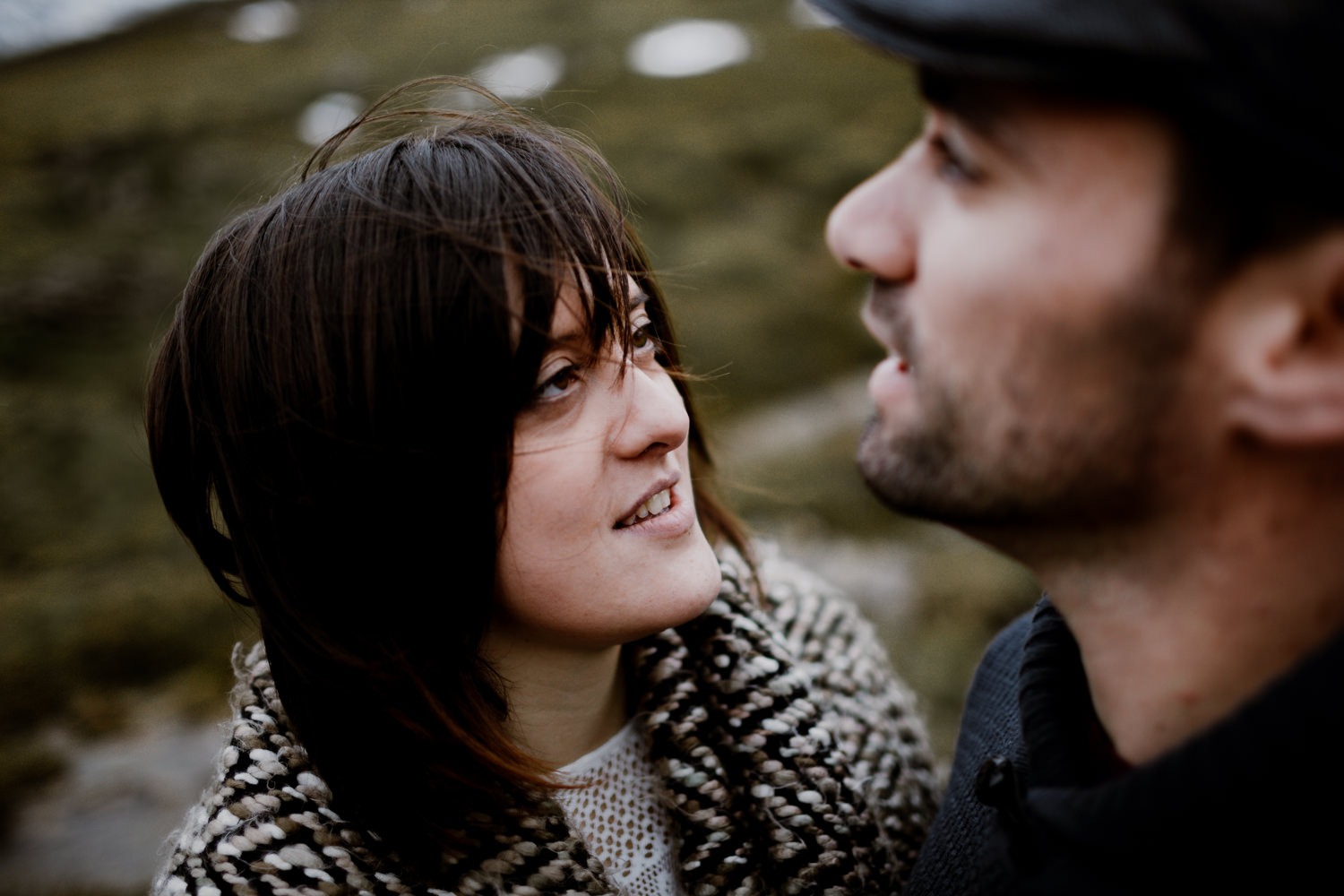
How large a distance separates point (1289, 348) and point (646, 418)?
108cm

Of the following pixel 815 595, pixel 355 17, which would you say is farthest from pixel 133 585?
pixel 355 17

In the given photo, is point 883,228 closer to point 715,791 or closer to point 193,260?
point 715,791

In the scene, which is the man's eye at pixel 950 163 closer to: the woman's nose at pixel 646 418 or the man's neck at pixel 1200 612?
the man's neck at pixel 1200 612

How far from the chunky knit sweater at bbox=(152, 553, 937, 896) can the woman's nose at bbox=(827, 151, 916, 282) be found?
1132 mm

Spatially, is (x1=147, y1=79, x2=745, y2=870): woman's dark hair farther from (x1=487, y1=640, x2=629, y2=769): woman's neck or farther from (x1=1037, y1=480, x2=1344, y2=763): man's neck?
(x1=1037, y1=480, x2=1344, y2=763): man's neck

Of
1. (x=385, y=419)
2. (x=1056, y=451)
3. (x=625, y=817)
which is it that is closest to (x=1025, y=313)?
(x=1056, y=451)

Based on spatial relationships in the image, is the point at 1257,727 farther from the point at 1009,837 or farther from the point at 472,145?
the point at 472,145

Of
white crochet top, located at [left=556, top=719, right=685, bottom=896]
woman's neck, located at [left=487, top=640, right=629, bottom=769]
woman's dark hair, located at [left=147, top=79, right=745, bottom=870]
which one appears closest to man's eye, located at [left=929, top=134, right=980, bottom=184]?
woman's dark hair, located at [left=147, top=79, right=745, bottom=870]

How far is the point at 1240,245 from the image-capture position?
1242mm

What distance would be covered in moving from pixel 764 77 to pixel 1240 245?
16799 mm

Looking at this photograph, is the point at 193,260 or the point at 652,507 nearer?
the point at 652,507

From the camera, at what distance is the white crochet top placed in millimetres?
2154

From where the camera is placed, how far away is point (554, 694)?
2.13 meters

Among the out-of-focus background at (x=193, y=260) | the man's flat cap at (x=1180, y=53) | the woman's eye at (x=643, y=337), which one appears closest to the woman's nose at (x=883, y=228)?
the man's flat cap at (x=1180, y=53)
